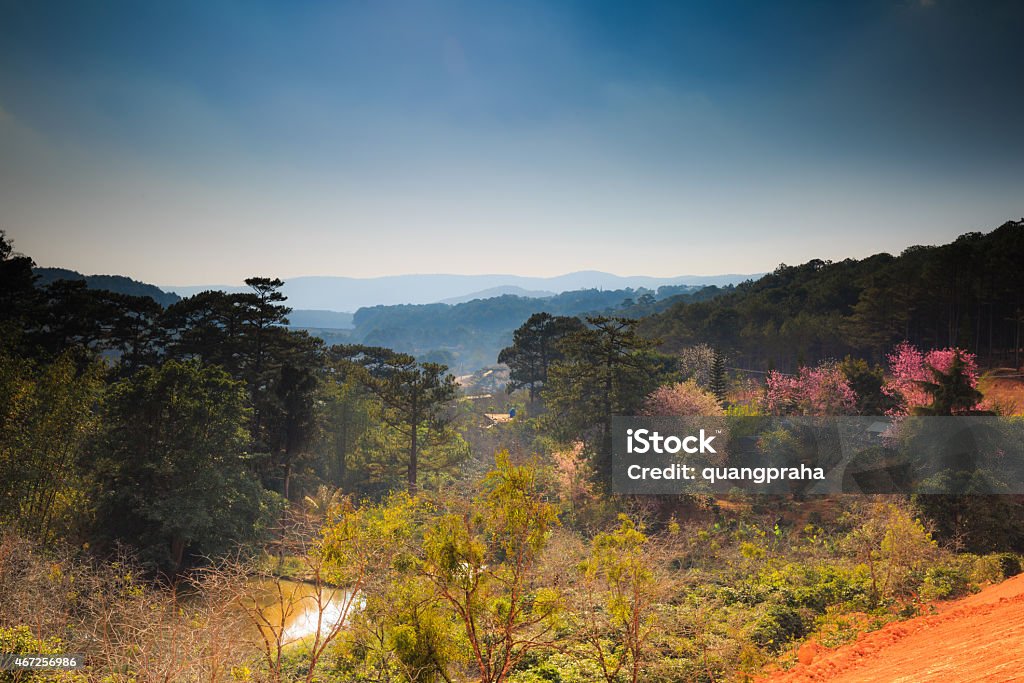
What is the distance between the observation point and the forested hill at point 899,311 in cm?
2917

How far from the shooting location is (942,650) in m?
7.22

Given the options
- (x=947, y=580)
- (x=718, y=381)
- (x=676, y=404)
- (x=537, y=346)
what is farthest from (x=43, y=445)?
(x=537, y=346)

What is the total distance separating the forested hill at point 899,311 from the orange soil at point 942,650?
2307 cm

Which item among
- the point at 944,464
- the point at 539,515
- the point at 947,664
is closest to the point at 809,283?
the point at 944,464

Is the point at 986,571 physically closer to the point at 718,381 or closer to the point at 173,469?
the point at 718,381

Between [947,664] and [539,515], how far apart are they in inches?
233

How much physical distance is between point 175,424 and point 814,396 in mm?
29020

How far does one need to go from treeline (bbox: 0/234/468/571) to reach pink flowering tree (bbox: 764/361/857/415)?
16615mm

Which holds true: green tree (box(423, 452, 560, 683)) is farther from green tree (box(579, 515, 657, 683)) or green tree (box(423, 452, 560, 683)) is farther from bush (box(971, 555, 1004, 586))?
bush (box(971, 555, 1004, 586))

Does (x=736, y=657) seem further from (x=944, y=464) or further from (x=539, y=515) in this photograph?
(x=944, y=464)

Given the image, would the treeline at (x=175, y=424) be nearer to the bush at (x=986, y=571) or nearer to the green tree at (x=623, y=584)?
the green tree at (x=623, y=584)

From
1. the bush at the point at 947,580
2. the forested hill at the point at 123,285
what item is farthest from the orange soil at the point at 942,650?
the forested hill at the point at 123,285

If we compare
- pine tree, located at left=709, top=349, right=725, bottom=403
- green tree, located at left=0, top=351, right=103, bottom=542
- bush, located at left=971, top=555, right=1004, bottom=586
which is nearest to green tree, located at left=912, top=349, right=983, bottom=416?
bush, located at left=971, top=555, right=1004, bottom=586

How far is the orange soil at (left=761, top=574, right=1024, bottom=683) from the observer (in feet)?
19.5
